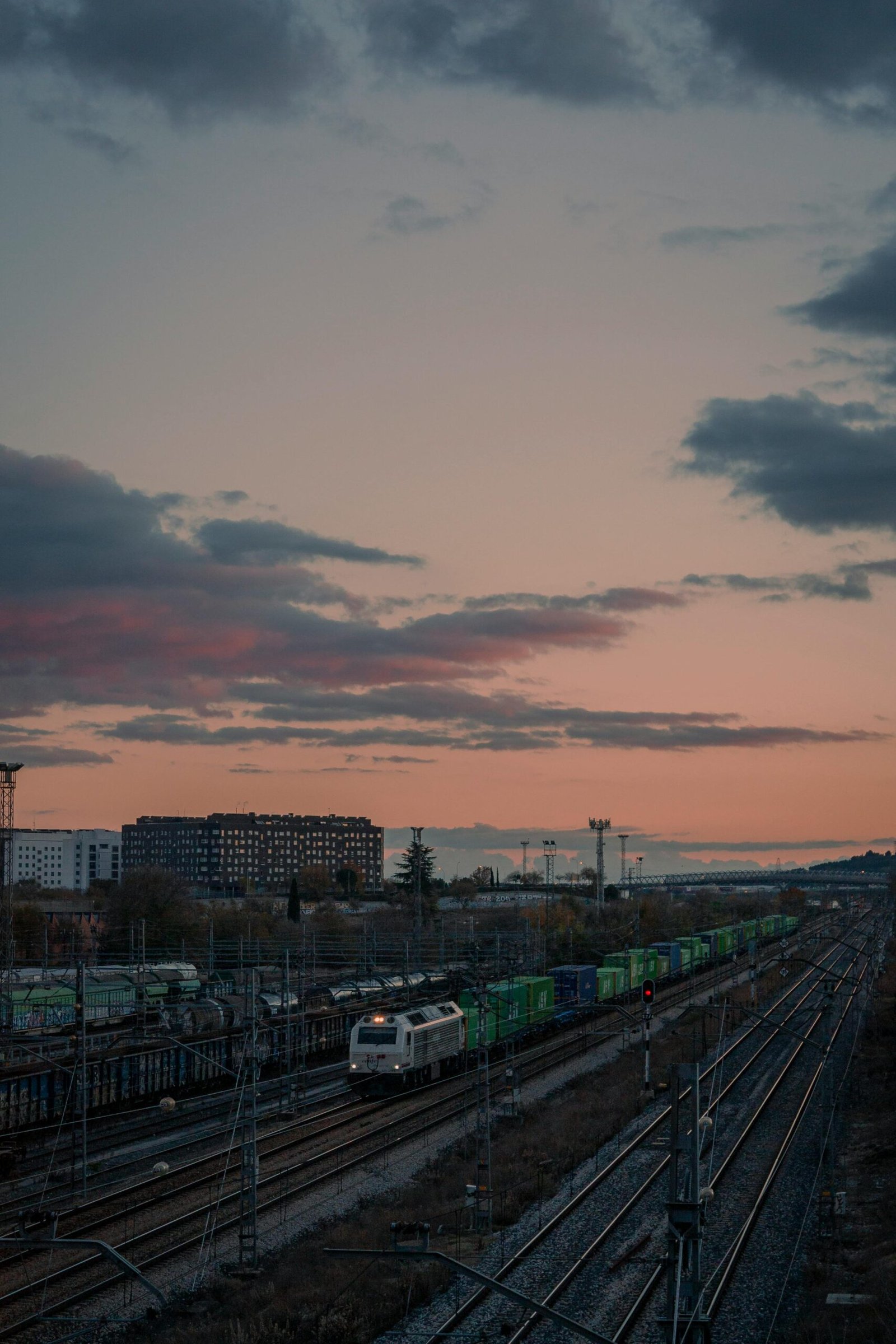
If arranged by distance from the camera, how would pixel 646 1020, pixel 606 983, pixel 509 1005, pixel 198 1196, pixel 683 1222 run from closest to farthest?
pixel 683 1222
pixel 198 1196
pixel 646 1020
pixel 509 1005
pixel 606 983

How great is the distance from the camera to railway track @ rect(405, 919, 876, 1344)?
863 inches

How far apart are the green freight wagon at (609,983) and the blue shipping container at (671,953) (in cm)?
1346

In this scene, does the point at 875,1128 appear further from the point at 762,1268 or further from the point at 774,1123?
the point at 762,1268

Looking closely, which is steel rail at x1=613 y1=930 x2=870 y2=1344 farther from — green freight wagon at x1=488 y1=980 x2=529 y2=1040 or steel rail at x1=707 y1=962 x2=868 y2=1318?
green freight wagon at x1=488 y1=980 x2=529 y2=1040

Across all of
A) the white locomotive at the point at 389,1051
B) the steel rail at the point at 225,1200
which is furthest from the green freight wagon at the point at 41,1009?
→ the steel rail at the point at 225,1200

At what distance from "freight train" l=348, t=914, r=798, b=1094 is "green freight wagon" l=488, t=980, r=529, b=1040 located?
0.05 metres

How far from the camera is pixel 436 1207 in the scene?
2936cm

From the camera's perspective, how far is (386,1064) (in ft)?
141

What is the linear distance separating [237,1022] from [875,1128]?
29.9m

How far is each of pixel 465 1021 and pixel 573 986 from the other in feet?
50.1

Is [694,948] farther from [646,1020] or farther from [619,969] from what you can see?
[646,1020]

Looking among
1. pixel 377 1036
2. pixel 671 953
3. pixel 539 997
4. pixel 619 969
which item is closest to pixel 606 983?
pixel 619 969

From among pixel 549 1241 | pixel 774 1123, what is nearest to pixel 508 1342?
pixel 549 1241

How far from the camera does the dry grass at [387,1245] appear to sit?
2122cm
